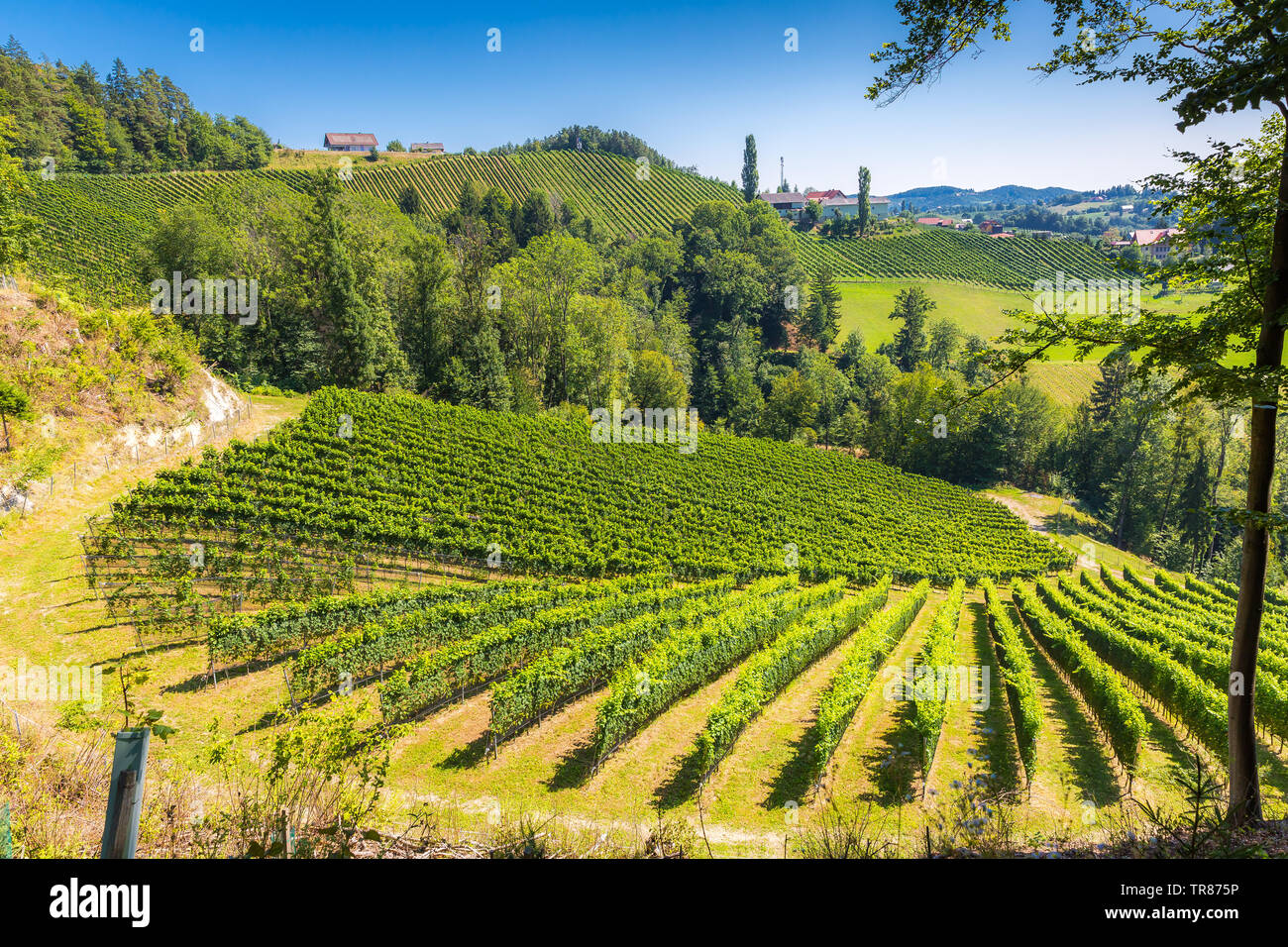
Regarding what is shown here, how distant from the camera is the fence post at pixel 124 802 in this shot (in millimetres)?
4285

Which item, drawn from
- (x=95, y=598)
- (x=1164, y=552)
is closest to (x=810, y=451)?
(x=1164, y=552)

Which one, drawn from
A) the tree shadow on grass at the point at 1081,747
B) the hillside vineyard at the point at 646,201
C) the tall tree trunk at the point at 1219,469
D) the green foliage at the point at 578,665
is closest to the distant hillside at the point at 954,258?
the hillside vineyard at the point at 646,201

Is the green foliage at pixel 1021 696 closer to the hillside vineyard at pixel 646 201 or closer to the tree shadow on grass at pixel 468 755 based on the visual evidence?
the tree shadow on grass at pixel 468 755

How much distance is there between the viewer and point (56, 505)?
2266 centimetres

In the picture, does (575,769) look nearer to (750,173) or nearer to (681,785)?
(681,785)

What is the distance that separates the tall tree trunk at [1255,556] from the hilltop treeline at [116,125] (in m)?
126

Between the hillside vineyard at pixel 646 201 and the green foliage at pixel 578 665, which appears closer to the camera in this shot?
the green foliage at pixel 578 665

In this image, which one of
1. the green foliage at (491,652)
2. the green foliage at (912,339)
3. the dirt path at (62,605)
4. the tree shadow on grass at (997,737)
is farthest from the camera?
the green foliage at (912,339)

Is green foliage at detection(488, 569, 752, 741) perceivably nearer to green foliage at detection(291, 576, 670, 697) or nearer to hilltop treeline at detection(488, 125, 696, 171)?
green foliage at detection(291, 576, 670, 697)

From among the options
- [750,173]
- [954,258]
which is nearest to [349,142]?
[750,173]

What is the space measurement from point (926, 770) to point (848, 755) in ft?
8.14

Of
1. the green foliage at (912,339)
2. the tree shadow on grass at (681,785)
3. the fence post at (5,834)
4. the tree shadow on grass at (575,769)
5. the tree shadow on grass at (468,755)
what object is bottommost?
the tree shadow on grass at (681,785)

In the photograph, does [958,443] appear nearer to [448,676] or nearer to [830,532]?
[830,532]

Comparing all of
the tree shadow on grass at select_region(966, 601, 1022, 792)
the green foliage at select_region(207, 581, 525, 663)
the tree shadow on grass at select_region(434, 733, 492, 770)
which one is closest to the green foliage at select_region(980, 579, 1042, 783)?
the tree shadow on grass at select_region(966, 601, 1022, 792)
